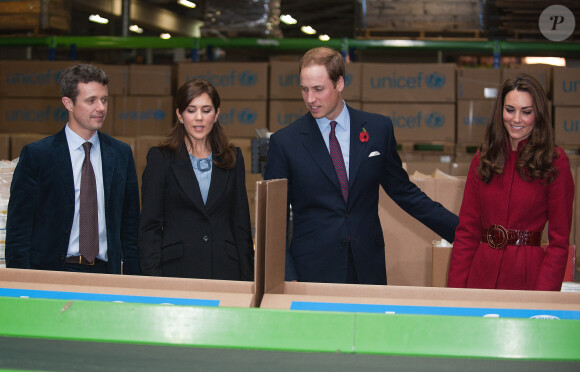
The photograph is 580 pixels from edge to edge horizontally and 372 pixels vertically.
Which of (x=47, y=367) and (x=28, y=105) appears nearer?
(x=47, y=367)

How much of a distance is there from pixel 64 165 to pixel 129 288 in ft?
3.81

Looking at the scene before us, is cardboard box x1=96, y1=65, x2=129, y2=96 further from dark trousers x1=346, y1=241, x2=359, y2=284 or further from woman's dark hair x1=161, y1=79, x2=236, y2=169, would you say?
dark trousers x1=346, y1=241, x2=359, y2=284

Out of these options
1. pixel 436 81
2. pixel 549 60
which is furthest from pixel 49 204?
pixel 549 60

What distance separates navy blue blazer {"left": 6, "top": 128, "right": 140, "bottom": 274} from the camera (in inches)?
92.2

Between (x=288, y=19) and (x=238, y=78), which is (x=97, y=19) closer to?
(x=288, y=19)

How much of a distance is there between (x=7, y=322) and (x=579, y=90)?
599cm

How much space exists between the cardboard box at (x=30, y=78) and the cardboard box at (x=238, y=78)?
1.45 m

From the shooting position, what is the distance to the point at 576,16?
263 inches

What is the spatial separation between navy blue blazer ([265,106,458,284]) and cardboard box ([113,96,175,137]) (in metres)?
4.49

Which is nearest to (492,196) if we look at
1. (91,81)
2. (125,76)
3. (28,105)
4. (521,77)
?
(521,77)

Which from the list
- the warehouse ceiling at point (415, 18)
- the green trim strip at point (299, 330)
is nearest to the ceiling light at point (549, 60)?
the warehouse ceiling at point (415, 18)

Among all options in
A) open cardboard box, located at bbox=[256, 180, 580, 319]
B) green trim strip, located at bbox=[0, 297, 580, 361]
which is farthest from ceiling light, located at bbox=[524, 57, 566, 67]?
green trim strip, located at bbox=[0, 297, 580, 361]

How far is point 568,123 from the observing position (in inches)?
246

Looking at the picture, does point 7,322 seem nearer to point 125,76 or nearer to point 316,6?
point 125,76
